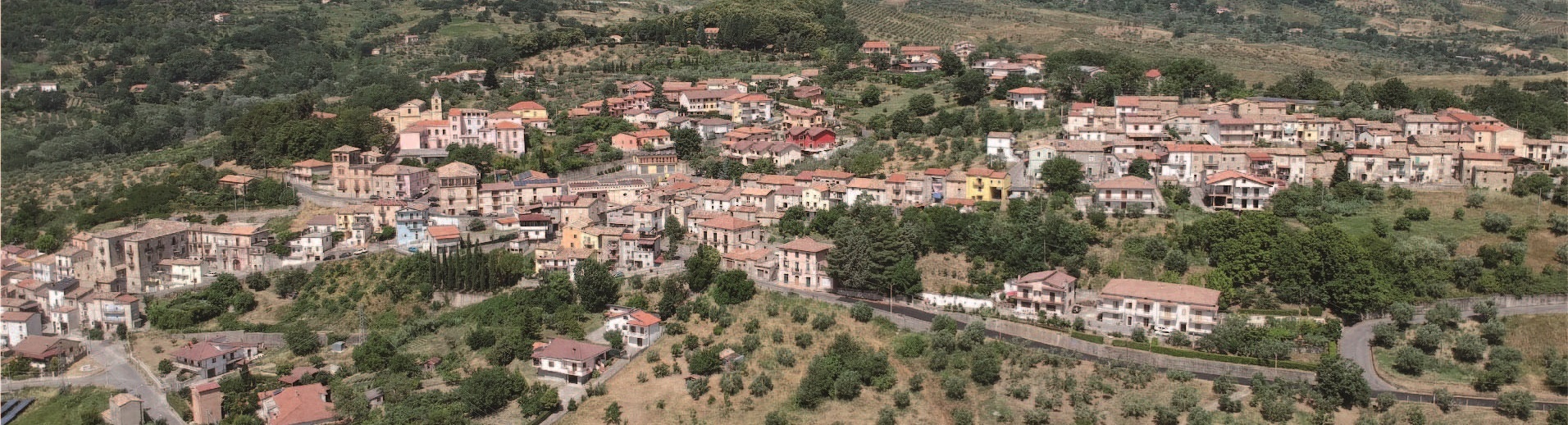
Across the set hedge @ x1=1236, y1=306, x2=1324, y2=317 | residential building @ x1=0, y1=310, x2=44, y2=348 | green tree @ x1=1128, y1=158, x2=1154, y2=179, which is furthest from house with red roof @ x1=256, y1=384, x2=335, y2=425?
green tree @ x1=1128, y1=158, x2=1154, y2=179

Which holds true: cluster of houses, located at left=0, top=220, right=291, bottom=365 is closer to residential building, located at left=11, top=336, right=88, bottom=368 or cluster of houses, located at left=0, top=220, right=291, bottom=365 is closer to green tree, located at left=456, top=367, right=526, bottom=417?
residential building, located at left=11, top=336, right=88, bottom=368

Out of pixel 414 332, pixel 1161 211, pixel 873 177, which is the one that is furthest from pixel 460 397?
pixel 1161 211

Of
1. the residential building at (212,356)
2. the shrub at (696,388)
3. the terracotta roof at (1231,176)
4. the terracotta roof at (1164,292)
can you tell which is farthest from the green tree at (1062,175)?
the residential building at (212,356)

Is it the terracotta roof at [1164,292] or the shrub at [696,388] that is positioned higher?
the terracotta roof at [1164,292]

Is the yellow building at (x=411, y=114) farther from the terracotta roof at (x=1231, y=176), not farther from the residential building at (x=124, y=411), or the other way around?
the terracotta roof at (x=1231, y=176)

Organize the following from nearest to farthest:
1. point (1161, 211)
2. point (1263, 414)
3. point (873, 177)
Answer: point (1263, 414), point (1161, 211), point (873, 177)

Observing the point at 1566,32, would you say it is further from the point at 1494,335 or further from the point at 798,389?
the point at 798,389
